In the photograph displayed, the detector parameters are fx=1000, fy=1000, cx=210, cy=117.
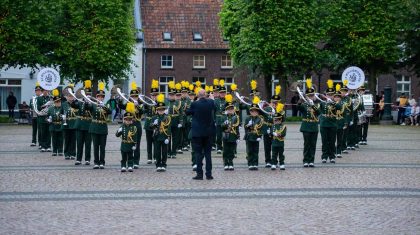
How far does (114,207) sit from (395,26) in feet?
147

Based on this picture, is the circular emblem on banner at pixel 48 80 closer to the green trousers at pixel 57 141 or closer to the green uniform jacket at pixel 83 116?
the green trousers at pixel 57 141

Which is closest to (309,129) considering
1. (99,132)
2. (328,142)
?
(328,142)

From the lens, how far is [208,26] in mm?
72875

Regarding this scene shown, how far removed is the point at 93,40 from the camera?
196 feet

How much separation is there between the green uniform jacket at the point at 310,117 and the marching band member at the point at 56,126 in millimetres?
7690

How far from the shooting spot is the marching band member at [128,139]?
23.5 metres

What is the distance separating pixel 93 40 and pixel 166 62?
1358 cm

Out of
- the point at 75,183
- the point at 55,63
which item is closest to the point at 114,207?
the point at 75,183

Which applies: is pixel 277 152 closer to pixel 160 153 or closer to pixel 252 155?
pixel 252 155

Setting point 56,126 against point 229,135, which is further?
point 56,126

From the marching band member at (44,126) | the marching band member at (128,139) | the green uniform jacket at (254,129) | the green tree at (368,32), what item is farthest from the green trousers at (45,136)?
the green tree at (368,32)

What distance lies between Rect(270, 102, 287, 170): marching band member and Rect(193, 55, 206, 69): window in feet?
160

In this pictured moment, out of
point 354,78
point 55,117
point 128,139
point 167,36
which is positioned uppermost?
point 167,36

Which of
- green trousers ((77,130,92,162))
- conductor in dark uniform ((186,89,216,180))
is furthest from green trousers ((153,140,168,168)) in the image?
green trousers ((77,130,92,162))
